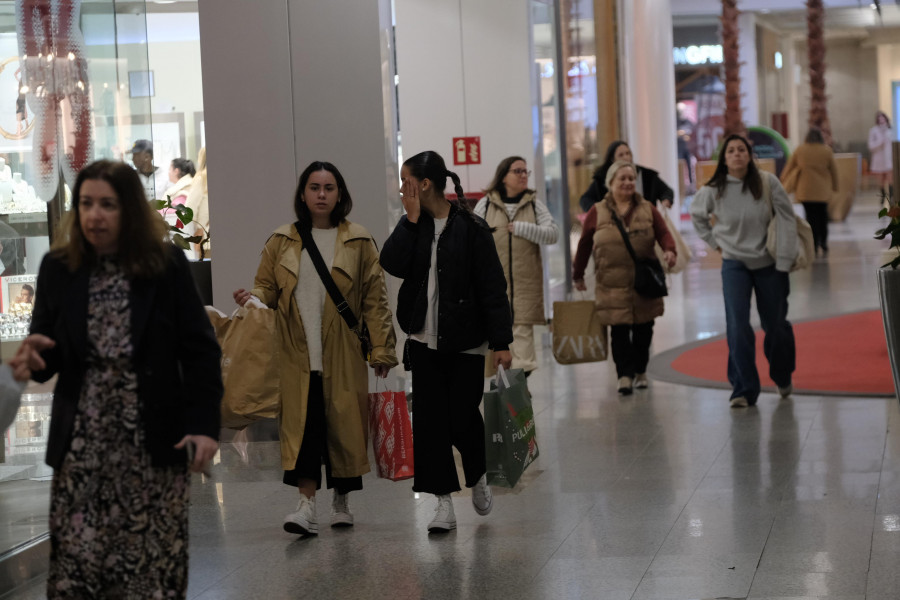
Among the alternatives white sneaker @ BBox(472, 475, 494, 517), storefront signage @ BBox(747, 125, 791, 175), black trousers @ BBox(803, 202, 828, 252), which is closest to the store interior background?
white sneaker @ BBox(472, 475, 494, 517)

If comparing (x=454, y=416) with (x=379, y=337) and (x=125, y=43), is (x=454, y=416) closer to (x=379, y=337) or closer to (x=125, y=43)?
(x=379, y=337)

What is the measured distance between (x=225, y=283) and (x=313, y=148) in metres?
1.07

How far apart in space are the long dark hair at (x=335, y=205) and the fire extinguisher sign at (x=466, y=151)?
6.83 meters

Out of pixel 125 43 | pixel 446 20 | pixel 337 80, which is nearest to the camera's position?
pixel 125 43

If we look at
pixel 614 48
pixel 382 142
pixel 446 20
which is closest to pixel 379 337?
pixel 382 142

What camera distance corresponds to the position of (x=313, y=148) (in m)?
8.38

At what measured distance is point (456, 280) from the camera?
547 cm

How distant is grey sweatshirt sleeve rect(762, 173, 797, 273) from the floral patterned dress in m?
5.68

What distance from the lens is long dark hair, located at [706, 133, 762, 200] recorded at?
324 inches

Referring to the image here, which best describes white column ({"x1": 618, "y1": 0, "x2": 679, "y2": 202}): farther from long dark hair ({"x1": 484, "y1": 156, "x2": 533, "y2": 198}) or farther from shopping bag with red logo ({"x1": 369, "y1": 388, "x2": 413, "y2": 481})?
shopping bag with red logo ({"x1": 369, "y1": 388, "x2": 413, "y2": 481})

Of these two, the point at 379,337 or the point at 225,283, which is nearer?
the point at 379,337

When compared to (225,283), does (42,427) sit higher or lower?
lower

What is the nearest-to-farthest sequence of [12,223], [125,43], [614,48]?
[12,223], [125,43], [614,48]

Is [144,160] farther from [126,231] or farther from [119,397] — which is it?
[119,397]
